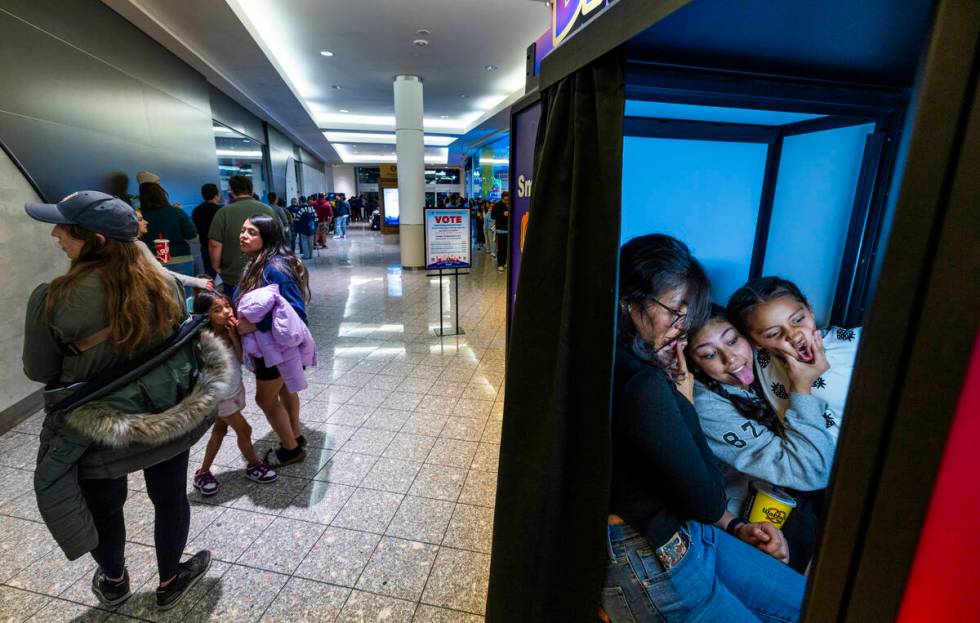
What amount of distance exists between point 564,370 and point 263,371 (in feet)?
6.83

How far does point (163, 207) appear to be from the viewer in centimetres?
469

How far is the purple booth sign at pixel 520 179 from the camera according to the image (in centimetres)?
205

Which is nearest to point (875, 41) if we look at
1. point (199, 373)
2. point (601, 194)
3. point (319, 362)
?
point (601, 194)

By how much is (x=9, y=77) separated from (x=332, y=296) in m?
4.31

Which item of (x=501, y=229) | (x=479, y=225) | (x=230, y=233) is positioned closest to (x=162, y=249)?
(x=230, y=233)

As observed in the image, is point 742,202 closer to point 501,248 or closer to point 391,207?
point 501,248

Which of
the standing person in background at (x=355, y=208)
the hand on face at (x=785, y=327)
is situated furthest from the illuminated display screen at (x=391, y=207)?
the hand on face at (x=785, y=327)

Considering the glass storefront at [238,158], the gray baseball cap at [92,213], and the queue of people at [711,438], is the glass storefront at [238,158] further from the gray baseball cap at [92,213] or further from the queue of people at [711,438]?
the queue of people at [711,438]

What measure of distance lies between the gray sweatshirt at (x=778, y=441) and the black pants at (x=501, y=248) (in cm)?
888

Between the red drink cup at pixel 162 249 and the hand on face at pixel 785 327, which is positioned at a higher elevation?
the hand on face at pixel 785 327

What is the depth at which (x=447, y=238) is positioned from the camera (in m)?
5.13

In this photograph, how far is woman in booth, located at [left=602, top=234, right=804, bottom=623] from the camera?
43.7 inches

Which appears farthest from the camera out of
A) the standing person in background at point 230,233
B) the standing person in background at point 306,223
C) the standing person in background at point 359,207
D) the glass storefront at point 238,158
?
the standing person in background at point 359,207

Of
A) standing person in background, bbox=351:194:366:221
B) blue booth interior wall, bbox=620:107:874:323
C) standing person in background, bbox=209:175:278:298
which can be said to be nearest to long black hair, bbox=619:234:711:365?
blue booth interior wall, bbox=620:107:874:323
